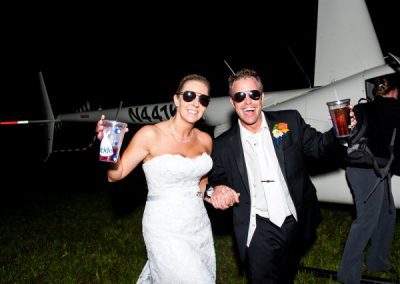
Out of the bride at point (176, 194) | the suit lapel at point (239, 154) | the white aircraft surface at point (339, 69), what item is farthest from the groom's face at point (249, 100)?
the white aircraft surface at point (339, 69)

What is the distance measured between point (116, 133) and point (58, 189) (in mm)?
9287

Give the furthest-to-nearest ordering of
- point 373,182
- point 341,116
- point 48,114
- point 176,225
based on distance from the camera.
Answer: point 48,114 < point 373,182 < point 176,225 < point 341,116

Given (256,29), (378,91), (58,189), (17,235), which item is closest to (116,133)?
(378,91)

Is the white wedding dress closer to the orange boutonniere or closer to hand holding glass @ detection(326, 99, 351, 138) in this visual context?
the orange boutonniere

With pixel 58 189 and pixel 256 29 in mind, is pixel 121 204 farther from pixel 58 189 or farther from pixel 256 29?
pixel 256 29

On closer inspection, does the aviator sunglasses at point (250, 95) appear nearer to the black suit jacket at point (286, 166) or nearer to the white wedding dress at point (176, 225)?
the black suit jacket at point (286, 166)

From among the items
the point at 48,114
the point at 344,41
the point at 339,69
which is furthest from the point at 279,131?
the point at 48,114

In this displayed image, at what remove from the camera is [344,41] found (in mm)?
5379

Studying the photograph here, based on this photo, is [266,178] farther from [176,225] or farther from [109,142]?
[109,142]

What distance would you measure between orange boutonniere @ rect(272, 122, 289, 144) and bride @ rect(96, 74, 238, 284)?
0.61 m

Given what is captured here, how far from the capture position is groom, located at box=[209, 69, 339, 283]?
2838 mm

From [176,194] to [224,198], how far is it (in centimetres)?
44

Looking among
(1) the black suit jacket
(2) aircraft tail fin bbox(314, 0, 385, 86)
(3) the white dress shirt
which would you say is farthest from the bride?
(2) aircraft tail fin bbox(314, 0, 385, 86)

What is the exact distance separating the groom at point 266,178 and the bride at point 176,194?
27 cm
